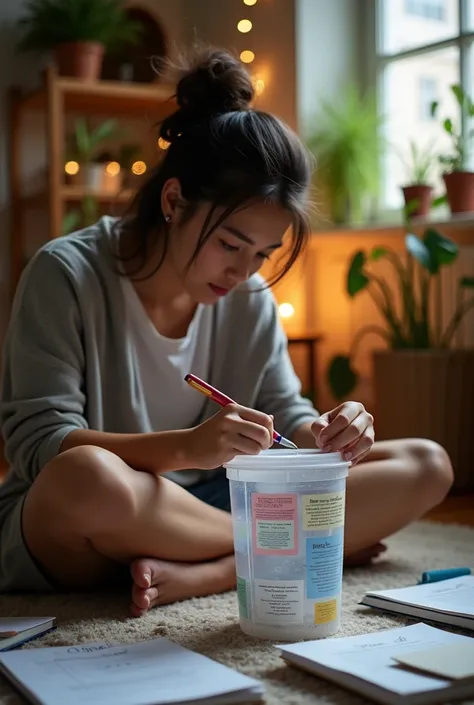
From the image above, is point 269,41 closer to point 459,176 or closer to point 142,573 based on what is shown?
point 459,176

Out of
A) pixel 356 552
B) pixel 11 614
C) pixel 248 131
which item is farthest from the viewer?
pixel 356 552

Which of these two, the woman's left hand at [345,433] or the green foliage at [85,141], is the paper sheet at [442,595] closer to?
the woman's left hand at [345,433]

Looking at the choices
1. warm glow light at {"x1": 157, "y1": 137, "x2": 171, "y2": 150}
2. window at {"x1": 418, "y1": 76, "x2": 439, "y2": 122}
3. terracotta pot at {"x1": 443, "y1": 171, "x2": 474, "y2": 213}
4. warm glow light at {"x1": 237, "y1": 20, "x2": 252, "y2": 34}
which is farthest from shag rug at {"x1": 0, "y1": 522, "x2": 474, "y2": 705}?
warm glow light at {"x1": 237, "y1": 20, "x2": 252, "y2": 34}

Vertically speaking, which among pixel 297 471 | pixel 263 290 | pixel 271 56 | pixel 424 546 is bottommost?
pixel 424 546

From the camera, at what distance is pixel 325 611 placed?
3.85 ft

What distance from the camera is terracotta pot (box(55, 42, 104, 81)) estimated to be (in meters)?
3.18

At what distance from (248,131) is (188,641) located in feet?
2.36

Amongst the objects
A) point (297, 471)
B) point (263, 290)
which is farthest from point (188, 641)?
point (263, 290)

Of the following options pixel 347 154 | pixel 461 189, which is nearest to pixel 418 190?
pixel 461 189

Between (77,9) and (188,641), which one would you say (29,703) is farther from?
(77,9)

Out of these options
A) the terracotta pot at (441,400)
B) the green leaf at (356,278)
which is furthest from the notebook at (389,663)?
the green leaf at (356,278)

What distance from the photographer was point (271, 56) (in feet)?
10.8

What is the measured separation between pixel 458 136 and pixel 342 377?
2.50ft

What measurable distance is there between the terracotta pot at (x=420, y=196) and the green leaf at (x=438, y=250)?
1.17 feet
